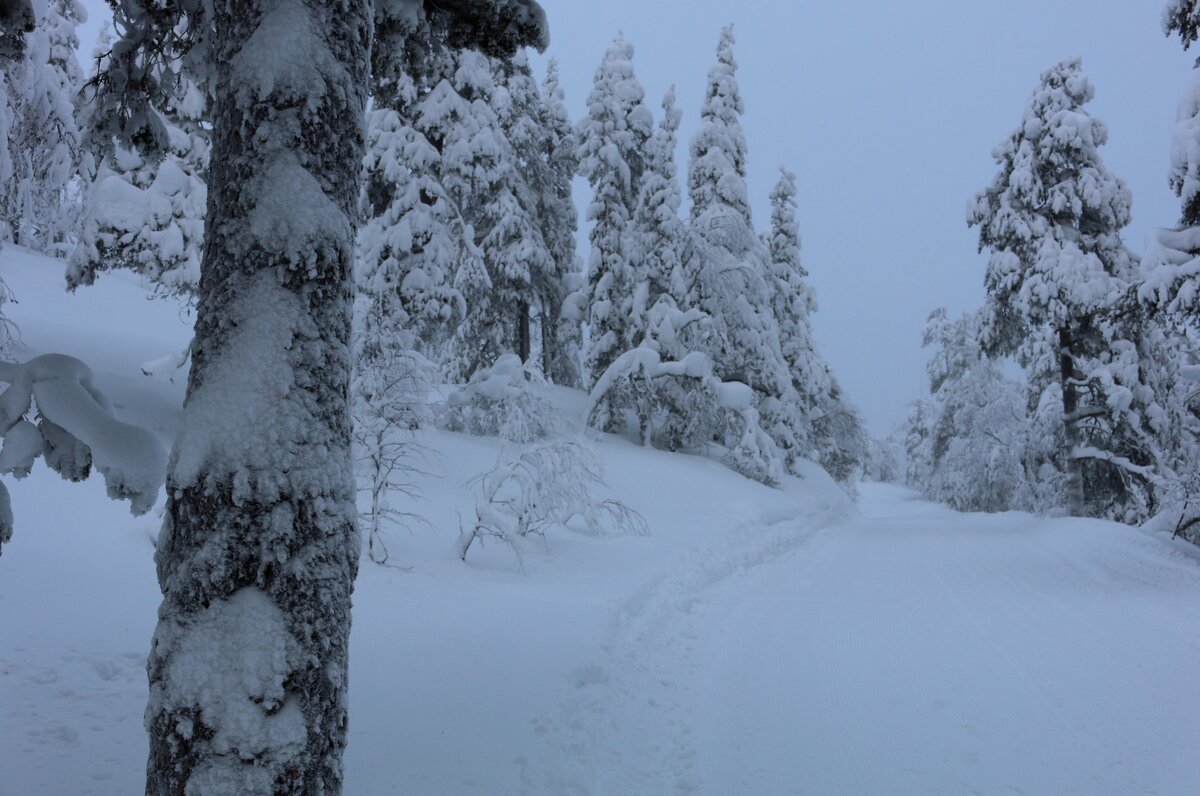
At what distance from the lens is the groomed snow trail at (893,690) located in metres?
4.57

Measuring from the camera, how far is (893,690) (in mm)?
6102

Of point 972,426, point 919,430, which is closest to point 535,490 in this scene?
point 972,426

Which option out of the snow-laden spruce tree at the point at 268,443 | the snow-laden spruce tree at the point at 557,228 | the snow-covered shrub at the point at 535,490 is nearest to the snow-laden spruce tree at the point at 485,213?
the snow-laden spruce tree at the point at 557,228

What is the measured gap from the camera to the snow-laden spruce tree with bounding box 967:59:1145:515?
712 inches

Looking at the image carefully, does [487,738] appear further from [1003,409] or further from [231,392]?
[1003,409]

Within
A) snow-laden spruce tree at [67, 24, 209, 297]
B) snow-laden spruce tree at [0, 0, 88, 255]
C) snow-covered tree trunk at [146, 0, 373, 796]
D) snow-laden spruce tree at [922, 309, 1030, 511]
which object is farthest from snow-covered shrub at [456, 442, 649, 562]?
snow-laden spruce tree at [922, 309, 1030, 511]

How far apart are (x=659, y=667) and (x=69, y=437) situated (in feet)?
16.8

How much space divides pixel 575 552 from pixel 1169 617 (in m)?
Result: 7.25

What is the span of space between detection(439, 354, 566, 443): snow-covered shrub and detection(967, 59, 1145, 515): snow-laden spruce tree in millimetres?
12456

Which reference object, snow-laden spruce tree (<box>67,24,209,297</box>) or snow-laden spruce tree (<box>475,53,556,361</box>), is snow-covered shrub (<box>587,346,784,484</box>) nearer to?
snow-laden spruce tree (<box>475,53,556,361</box>)

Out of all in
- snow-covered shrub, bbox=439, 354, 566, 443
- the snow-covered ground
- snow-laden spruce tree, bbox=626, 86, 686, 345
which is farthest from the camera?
snow-laden spruce tree, bbox=626, 86, 686, 345

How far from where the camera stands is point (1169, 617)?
8570 mm

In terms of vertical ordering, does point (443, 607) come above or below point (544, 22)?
below

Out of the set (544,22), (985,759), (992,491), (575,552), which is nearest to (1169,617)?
(985,759)
